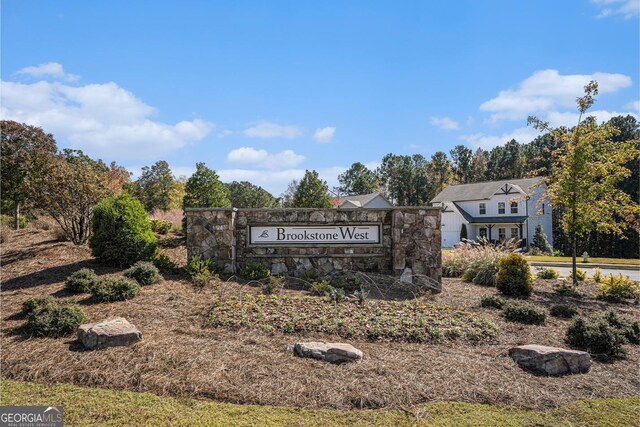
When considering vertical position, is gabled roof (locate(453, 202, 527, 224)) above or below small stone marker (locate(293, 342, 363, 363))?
above

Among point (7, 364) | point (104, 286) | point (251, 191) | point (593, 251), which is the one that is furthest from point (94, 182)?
point (251, 191)

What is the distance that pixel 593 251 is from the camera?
30250mm

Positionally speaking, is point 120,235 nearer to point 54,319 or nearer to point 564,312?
point 54,319

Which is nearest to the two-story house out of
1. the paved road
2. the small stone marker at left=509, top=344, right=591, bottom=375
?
the paved road

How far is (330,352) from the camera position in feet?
14.2

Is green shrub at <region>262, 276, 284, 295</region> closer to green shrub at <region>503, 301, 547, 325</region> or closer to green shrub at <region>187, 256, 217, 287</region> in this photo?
green shrub at <region>187, 256, 217, 287</region>

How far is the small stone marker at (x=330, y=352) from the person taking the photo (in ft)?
14.1

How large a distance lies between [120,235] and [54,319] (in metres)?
3.05

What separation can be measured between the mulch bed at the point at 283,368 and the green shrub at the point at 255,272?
1.85m

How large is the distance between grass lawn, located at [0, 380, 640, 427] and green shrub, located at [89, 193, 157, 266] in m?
4.30

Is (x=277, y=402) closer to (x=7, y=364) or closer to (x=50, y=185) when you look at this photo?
(x=7, y=364)

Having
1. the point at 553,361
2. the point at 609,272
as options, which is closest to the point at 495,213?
the point at 609,272

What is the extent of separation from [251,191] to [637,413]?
45732 mm

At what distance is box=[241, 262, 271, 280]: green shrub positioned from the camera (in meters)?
7.69
